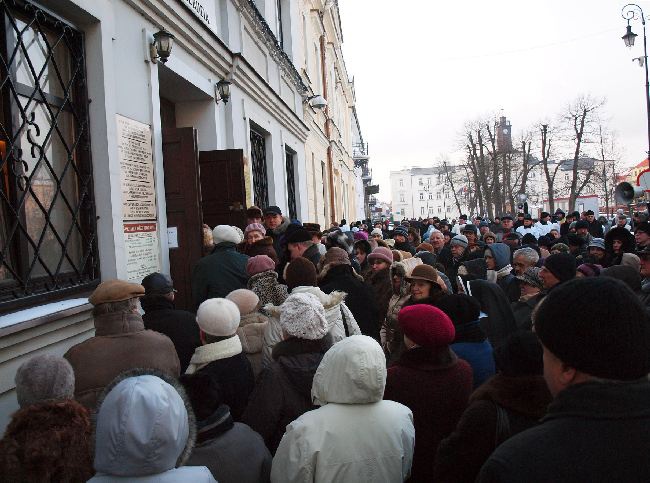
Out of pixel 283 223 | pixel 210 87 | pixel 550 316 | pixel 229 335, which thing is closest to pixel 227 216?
pixel 283 223

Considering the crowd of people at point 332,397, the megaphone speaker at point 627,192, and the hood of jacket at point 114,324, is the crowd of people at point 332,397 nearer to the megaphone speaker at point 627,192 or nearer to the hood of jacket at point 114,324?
the hood of jacket at point 114,324

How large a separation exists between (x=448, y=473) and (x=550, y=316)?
1.21m

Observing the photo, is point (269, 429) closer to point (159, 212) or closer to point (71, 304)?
point (71, 304)

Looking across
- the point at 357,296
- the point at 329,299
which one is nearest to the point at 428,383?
the point at 329,299

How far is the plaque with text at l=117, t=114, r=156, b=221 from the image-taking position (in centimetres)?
586

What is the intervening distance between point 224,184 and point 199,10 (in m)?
2.33

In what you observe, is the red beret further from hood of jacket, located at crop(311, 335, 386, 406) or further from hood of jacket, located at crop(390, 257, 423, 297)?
hood of jacket, located at crop(390, 257, 423, 297)

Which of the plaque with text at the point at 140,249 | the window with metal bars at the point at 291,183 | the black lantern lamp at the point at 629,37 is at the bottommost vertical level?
the plaque with text at the point at 140,249

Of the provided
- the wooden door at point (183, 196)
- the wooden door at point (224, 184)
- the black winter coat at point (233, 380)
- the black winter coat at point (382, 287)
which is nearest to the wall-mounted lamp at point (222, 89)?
the wooden door at point (224, 184)

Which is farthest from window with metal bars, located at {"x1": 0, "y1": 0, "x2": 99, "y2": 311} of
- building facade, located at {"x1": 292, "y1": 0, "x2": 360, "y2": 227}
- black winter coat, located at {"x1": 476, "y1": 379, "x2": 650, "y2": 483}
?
building facade, located at {"x1": 292, "y1": 0, "x2": 360, "y2": 227}

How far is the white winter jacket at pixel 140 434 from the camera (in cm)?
204

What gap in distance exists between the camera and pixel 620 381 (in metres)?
1.54

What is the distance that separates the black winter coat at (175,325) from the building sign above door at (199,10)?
14.7ft

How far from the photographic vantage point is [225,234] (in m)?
6.06
